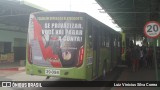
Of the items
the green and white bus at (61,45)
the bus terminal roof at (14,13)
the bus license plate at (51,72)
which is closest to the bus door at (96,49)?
the green and white bus at (61,45)

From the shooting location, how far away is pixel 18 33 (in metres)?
37.9

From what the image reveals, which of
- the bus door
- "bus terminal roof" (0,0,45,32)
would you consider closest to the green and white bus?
the bus door

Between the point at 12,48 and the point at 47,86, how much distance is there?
24014 mm

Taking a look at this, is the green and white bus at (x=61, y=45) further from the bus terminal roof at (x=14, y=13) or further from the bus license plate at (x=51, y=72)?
the bus terminal roof at (x=14, y=13)

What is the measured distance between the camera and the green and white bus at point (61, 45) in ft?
39.8

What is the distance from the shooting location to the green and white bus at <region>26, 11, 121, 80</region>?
39.8 feet

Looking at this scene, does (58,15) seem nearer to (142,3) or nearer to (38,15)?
(38,15)

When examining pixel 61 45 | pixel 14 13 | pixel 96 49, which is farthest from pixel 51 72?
pixel 14 13

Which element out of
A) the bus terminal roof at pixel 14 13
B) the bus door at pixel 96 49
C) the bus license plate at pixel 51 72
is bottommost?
the bus license plate at pixel 51 72

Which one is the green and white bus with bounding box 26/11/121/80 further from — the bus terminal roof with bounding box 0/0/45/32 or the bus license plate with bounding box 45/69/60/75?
the bus terminal roof with bounding box 0/0/45/32

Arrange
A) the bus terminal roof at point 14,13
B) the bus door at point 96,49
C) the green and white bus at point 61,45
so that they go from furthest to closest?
the bus terminal roof at point 14,13 → the bus door at point 96,49 → the green and white bus at point 61,45

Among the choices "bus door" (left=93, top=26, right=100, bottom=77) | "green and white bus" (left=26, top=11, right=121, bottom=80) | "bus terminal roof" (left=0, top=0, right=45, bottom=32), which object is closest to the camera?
"green and white bus" (left=26, top=11, right=121, bottom=80)

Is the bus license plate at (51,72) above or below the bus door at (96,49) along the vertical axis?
below

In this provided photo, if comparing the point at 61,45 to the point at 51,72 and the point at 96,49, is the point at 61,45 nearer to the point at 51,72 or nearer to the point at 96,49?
the point at 51,72
